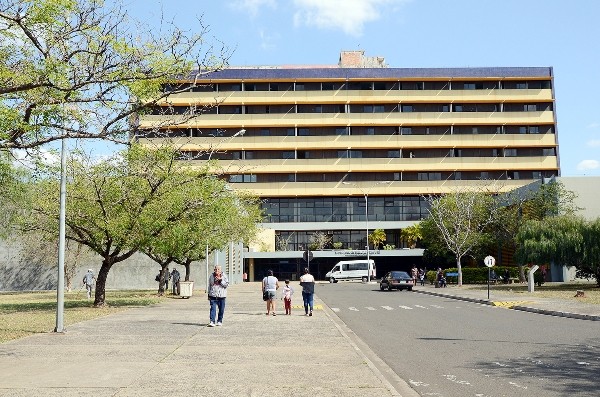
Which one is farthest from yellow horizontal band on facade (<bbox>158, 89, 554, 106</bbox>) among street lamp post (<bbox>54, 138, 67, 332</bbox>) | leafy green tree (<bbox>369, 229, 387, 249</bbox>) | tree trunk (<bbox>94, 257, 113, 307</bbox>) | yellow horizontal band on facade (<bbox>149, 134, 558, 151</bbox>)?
street lamp post (<bbox>54, 138, 67, 332</bbox>)

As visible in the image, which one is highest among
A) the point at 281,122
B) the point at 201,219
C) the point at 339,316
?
the point at 281,122

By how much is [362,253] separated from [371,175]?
10380mm

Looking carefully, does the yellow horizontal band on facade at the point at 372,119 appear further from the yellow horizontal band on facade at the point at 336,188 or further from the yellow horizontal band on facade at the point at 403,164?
the yellow horizontal band on facade at the point at 336,188

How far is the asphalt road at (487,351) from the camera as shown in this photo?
9.22 metres

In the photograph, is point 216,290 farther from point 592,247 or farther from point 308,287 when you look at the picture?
point 592,247

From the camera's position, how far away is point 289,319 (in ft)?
70.1

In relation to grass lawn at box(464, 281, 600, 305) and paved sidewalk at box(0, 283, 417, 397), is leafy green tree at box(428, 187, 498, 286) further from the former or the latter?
paved sidewalk at box(0, 283, 417, 397)

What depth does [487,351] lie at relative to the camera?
1291 cm

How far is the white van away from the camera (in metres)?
68.5

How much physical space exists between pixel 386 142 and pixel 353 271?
18.2 meters

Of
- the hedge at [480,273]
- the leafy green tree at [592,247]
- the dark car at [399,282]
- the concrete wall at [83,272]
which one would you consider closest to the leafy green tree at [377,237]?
the hedge at [480,273]

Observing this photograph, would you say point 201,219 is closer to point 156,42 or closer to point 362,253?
point 156,42

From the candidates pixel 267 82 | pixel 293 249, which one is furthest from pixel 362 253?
pixel 267 82

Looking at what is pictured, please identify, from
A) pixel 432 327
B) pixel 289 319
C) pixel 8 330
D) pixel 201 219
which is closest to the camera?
pixel 8 330
